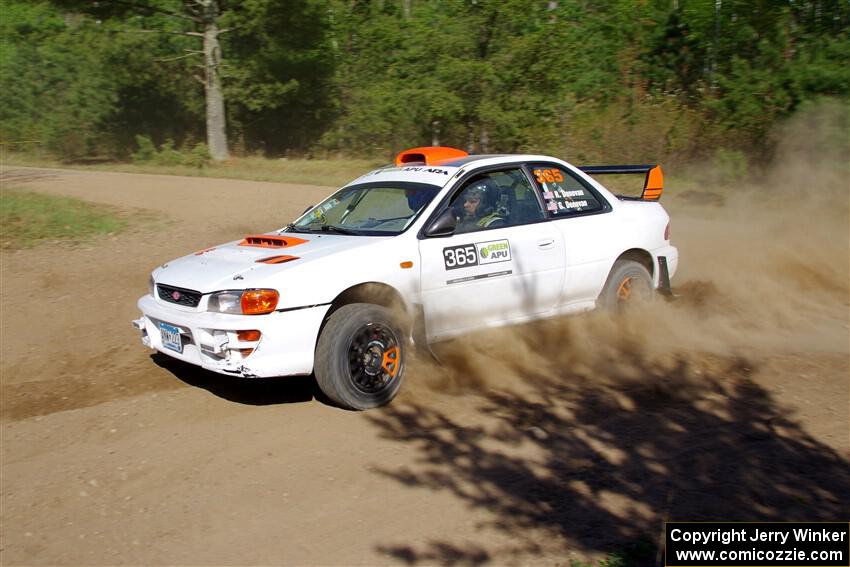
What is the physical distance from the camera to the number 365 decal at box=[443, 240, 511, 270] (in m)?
6.50

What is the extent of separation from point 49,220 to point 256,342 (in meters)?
8.15

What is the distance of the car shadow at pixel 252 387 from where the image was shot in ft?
21.1

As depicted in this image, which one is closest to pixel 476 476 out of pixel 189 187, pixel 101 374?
pixel 101 374

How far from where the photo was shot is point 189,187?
17.1 meters

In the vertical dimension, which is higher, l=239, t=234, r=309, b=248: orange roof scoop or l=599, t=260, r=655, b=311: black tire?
l=239, t=234, r=309, b=248: orange roof scoop

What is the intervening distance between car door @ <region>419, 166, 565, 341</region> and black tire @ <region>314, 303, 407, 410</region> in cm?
45

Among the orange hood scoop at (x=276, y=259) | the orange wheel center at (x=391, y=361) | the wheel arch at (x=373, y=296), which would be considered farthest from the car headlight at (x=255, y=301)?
the orange wheel center at (x=391, y=361)

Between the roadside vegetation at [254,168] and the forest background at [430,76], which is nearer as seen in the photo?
the forest background at [430,76]

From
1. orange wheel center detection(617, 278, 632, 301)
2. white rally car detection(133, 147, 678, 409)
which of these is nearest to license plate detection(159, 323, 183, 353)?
white rally car detection(133, 147, 678, 409)

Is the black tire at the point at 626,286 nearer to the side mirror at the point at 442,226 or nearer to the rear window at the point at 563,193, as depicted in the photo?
the rear window at the point at 563,193

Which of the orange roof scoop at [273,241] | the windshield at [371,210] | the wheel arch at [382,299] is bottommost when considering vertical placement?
the wheel arch at [382,299]

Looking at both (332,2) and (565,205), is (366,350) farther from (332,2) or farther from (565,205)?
(332,2)

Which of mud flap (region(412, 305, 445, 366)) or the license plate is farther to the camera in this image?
mud flap (region(412, 305, 445, 366))

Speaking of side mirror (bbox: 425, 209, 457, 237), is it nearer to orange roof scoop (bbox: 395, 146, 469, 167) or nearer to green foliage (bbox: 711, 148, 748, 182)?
orange roof scoop (bbox: 395, 146, 469, 167)
